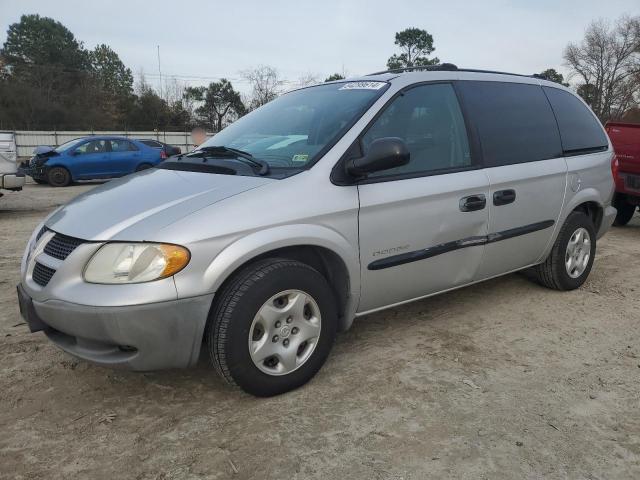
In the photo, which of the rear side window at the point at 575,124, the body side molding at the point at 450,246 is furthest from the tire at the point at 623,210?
the body side molding at the point at 450,246

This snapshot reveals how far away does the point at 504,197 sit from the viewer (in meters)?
3.58

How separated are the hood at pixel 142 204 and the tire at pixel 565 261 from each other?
2.72 meters

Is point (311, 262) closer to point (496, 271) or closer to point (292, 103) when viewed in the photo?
point (292, 103)

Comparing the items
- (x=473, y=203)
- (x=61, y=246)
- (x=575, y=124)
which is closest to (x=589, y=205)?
(x=575, y=124)

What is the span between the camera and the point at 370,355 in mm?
3240

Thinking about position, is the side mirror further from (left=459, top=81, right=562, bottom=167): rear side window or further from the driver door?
the driver door

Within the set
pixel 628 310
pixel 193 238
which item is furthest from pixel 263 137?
pixel 628 310

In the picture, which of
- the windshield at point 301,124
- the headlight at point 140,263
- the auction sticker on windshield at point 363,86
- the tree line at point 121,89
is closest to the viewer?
the headlight at point 140,263

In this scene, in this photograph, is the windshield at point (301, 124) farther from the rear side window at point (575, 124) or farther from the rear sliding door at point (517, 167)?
the rear side window at point (575, 124)

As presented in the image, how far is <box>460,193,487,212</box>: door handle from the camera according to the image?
3338 millimetres

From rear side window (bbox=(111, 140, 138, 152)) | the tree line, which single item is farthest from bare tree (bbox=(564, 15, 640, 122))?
rear side window (bbox=(111, 140, 138, 152))

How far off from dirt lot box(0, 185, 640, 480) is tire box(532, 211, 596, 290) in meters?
0.60

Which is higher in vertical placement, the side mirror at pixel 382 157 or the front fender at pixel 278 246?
the side mirror at pixel 382 157

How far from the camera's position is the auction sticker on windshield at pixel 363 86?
3260 millimetres
